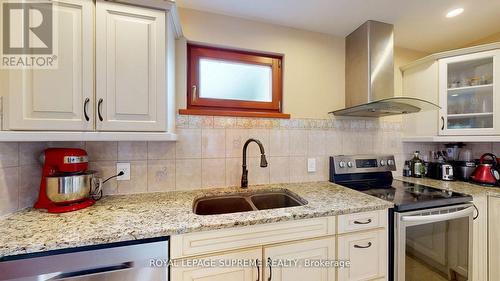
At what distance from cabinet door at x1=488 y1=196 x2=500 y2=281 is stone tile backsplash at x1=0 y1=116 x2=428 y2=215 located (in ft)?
2.28

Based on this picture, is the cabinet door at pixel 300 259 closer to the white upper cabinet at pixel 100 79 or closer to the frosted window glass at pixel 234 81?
the white upper cabinet at pixel 100 79

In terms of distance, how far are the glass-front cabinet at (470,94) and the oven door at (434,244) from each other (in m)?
0.76

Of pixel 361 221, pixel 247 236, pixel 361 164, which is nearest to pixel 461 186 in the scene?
pixel 361 164

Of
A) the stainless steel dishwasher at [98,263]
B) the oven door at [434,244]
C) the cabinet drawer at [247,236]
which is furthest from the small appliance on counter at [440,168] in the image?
the stainless steel dishwasher at [98,263]

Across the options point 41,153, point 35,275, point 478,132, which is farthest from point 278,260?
point 478,132

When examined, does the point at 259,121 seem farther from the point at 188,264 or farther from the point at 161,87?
the point at 188,264

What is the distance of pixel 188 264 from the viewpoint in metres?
0.89

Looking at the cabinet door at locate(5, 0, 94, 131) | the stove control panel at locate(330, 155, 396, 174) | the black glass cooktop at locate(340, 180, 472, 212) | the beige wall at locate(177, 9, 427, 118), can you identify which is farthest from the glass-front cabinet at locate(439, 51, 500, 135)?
the cabinet door at locate(5, 0, 94, 131)

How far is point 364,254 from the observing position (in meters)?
1.16

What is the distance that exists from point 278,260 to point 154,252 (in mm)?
572

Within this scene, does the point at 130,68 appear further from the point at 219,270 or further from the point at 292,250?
the point at 292,250

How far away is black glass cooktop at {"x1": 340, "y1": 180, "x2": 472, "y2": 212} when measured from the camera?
1.24 m

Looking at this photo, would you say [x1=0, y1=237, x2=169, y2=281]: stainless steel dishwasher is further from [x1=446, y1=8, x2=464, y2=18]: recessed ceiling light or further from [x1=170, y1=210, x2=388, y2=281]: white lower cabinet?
[x1=446, y1=8, x2=464, y2=18]: recessed ceiling light

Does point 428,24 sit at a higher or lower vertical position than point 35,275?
higher
